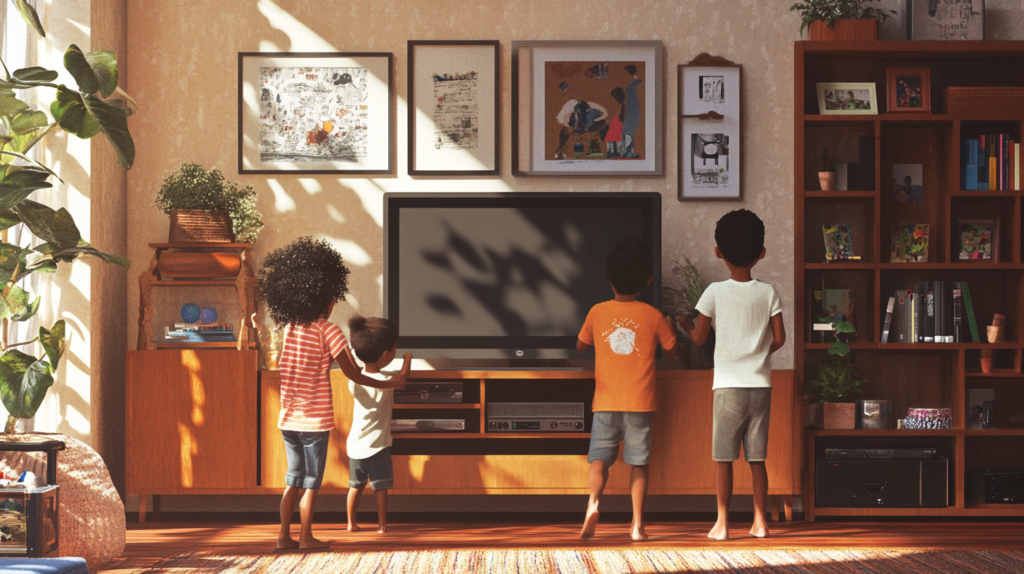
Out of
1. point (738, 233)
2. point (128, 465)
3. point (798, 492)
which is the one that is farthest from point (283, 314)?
point (798, 492)

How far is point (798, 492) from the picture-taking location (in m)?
3.47

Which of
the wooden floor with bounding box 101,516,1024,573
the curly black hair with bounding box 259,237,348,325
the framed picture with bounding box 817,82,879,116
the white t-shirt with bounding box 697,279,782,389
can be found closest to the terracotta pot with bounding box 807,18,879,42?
the framed picture with bounding box 817,82,879,116

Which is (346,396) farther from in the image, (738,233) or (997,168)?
(997,168)

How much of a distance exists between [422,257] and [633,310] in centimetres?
100

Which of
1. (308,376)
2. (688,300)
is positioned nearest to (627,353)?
(688,300)

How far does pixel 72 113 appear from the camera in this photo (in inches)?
94.6

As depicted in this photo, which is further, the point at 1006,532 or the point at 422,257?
the point at 422,257

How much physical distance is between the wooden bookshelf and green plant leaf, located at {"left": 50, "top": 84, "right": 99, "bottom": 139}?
280 cm

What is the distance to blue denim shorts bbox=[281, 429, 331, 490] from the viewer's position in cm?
288

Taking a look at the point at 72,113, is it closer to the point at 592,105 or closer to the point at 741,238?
the point at 592,105

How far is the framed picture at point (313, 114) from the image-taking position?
3.83 metres

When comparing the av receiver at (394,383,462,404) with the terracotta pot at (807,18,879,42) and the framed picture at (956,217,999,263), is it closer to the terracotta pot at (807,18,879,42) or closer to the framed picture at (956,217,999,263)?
the terracotta pot at (807,18,879,42)

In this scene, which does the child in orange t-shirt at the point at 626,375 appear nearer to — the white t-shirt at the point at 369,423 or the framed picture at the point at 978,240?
the white t-shirt at the point at 369,423

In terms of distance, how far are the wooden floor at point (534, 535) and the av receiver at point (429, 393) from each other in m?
0.53
